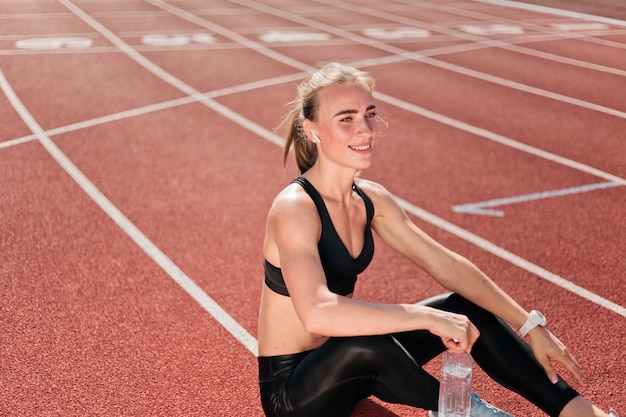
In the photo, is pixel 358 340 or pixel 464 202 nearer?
pixel 358 340

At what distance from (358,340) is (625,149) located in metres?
5.78

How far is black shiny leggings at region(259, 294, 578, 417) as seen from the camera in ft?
9.13

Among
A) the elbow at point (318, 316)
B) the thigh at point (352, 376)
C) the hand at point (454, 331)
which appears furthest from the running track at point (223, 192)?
the elbow at point (318, 316)

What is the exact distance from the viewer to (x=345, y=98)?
9.93 ft

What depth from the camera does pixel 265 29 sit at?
1397cm

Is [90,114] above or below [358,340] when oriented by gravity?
below

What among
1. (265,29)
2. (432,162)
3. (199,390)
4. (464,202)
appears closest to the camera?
(199,390)

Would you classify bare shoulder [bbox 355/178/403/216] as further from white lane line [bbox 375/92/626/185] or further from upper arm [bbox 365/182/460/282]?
white lane line [bbox 375/92/626/185]

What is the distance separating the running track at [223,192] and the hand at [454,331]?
2.61 ft

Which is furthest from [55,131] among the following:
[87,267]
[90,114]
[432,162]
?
[432,162]

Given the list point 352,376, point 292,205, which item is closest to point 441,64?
point 292,205

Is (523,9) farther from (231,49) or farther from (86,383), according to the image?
(86,383)

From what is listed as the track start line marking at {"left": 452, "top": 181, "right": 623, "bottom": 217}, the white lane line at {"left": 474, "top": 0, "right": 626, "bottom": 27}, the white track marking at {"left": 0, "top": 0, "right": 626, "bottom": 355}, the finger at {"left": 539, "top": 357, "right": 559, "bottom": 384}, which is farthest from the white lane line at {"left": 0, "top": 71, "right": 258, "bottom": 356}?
the white lane line at {"left": 474, "top": 0, "right": 626, "bottom": 27}

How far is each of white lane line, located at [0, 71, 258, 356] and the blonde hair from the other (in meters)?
1.25
